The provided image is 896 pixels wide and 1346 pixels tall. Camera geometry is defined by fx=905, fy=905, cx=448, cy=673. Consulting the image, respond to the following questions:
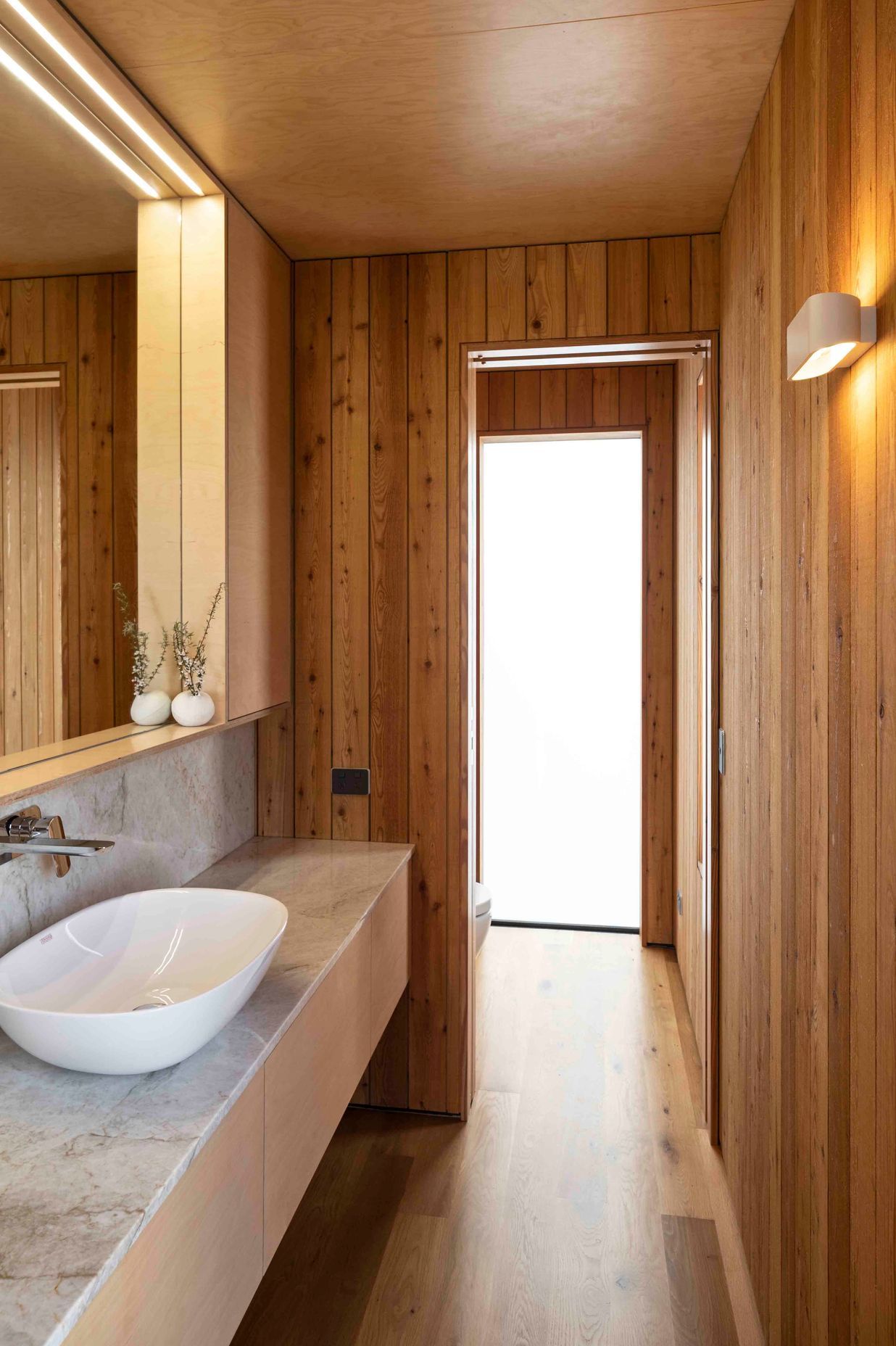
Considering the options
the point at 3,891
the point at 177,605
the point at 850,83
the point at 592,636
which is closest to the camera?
Result: the point at 850,83

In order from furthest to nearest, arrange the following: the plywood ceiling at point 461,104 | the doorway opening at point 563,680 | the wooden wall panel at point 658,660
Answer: the doorway opening at point 563,680 → the wooden wall panel at point 658,660 → the plywood ceiling at point 461,104

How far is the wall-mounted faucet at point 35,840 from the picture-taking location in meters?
1.49

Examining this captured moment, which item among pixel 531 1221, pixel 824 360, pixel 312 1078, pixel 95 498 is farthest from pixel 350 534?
pixel 531 1221

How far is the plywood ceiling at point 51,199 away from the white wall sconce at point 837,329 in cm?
129

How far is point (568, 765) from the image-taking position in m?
4.43

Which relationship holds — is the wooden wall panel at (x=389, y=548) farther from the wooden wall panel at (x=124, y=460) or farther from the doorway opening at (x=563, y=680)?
the doorway opening at (x=563, y=680)

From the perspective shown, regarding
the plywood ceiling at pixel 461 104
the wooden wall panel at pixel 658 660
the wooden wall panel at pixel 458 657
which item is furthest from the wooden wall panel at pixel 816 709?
the wooden wall panel at pixel 658 660

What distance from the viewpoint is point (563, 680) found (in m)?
4.41

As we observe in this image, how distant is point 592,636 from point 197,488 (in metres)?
2.57

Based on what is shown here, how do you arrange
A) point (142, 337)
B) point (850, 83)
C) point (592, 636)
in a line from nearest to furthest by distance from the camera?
point (850, 83), point (142, 337), point (592, 636)

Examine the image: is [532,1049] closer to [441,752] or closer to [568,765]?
[441,752]

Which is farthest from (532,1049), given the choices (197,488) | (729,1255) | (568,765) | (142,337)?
(142,337)

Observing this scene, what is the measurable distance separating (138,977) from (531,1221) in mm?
1257

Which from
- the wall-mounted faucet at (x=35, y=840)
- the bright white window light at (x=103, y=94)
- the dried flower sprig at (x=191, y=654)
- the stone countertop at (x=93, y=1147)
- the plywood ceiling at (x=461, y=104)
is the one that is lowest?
the stone countertop at (x=93, y=1147)
